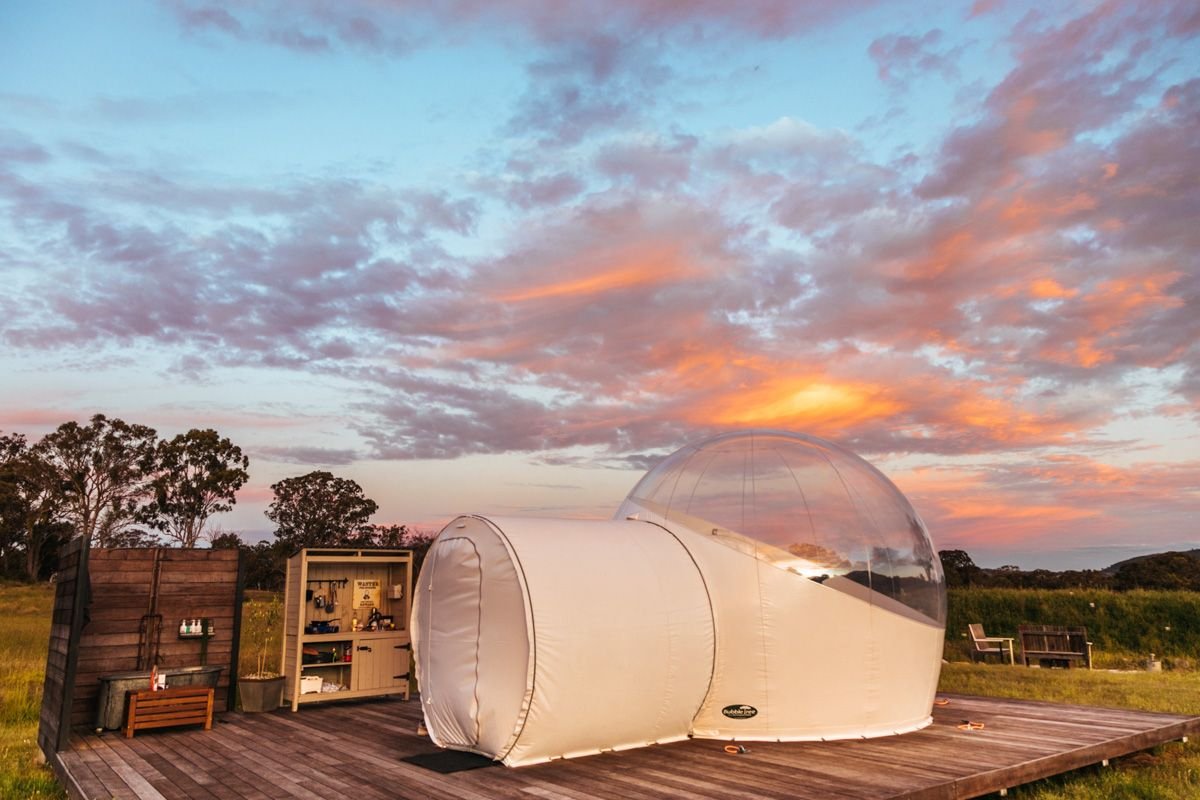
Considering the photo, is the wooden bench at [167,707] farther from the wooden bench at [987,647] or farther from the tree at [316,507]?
the tree at [316,507]

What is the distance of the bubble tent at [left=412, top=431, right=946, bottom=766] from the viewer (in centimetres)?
710

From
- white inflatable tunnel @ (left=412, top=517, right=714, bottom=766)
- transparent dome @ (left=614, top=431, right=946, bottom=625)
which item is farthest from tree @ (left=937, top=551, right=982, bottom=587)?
white inflatable tunnel @ (left=412, top=517, right=714, bottom=766)

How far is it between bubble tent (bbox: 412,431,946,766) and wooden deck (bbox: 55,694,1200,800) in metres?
0.32

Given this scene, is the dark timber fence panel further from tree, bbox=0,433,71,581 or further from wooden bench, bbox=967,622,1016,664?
tree, bbox=0,433,71,581

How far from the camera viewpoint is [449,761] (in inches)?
283

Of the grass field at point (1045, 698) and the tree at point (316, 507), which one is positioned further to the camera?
the tree at point (316, 507)

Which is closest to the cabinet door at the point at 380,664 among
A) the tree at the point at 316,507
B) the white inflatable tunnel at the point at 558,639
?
the white inflatable tunnel at the point at 558,639

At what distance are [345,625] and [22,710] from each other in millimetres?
4699

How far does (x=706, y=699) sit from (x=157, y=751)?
525 cm

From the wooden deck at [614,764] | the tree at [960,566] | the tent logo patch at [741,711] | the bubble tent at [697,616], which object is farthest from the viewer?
the tree at [960,566]

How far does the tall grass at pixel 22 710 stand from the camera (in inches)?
299

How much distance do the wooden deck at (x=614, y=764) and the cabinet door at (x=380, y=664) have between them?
162 cm

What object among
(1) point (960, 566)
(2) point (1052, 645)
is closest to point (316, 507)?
(1) point (960, 566)

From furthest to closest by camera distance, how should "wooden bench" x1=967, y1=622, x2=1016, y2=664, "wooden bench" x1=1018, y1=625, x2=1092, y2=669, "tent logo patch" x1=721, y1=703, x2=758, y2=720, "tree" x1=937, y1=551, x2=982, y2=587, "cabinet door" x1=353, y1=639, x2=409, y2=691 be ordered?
1. "tree" x1=937, y1=551, x2=982, y2=587
2. "wooden bench" x1=967, y1=622, x2=1016, y2=664
3. "wooden bench" x1=1018, y1=625, x2=1092, y2=669
4. "cabinet door" x1=353, y1=639, x2=409, y2=691
5. "tent logo patch" x1=721, y1=703, x2=758, y2=720
